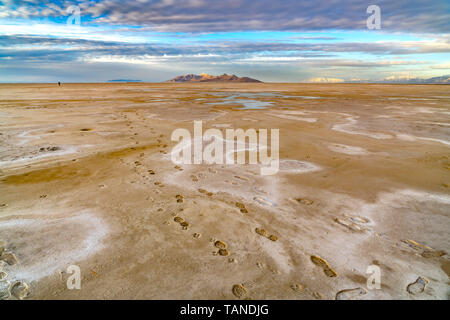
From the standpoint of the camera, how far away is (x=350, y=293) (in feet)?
9.79

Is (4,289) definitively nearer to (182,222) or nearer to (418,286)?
(182,222)

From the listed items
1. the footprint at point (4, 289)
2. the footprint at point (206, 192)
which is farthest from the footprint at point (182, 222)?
the footprint at point (4, 289)

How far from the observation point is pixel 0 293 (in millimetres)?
2951

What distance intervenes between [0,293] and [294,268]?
362 cm

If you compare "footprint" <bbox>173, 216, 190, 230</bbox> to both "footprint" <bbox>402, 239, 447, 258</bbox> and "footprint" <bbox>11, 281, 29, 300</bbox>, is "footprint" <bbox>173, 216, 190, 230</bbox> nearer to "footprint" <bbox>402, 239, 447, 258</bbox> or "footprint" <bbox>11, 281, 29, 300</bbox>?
"footprint" <bbox>11, 281, 29, 300</bbox>

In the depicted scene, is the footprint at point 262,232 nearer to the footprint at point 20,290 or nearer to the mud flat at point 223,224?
the mud flat at point 223,224

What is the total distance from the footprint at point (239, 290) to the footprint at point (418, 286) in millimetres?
2003

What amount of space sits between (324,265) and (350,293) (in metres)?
0.49

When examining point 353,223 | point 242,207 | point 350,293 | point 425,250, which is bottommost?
point 350,293

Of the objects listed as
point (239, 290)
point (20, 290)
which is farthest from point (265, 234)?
point (20, 290)

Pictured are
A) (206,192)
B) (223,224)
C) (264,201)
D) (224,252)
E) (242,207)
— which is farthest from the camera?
(206,192)

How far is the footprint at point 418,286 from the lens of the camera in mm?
3030

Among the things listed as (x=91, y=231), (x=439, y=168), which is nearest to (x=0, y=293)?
(x=91, y=231)
